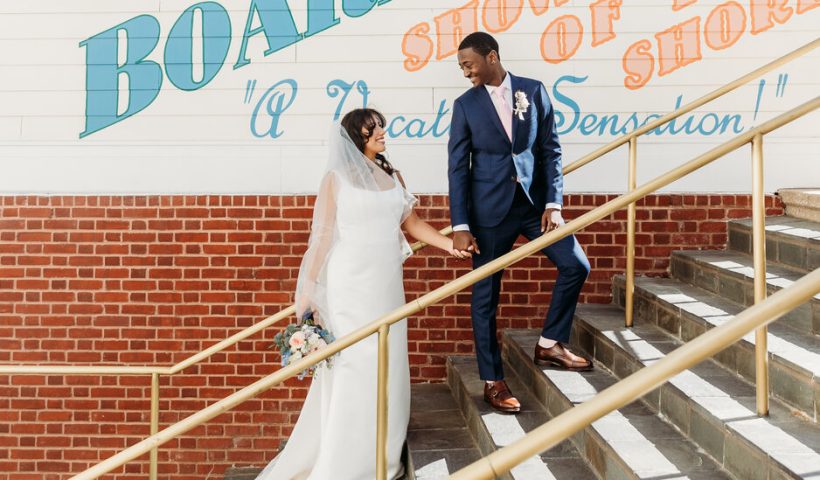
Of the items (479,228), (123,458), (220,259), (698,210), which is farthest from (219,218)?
(698,210)

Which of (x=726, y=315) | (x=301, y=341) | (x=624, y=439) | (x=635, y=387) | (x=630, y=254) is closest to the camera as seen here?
(x=635, y=387)

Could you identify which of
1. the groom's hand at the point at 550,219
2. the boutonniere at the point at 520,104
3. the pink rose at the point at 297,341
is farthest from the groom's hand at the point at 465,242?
the pink rose at the point at 297,341

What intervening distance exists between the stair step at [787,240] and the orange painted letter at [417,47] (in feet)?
7.15

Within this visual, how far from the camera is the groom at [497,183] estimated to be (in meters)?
3.57

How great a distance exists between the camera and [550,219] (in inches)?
140

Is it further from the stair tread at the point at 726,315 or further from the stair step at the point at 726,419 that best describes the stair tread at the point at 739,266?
the stair step at the point at 726,419

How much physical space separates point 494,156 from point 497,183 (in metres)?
0.14

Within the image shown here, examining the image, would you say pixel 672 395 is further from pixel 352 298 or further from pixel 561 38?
pixel 561 38

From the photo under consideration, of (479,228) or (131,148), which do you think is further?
(131,148)

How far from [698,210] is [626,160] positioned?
55 centimetres

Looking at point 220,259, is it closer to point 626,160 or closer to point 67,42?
point 67,42

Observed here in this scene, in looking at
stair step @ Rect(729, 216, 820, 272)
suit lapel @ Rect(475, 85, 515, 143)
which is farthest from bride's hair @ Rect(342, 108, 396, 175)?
stair step @ Rect(729, 216, 820, 272)

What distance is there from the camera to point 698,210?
477 cm

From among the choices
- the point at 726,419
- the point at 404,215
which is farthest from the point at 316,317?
the point at 726,419
